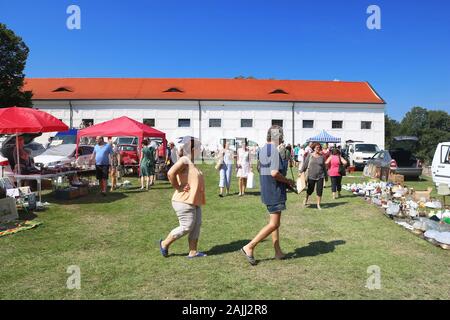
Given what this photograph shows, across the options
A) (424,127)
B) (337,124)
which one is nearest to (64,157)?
(337,124)

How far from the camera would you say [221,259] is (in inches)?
231

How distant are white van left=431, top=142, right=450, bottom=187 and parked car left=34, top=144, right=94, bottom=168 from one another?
45.6 ft

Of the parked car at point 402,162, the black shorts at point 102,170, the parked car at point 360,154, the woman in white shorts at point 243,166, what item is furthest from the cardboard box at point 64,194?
the parked car at point 360,154

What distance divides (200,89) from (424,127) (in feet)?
266

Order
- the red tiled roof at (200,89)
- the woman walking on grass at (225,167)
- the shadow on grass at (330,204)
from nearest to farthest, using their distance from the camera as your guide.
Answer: the shadow on grass at (330,204), the woman walking on grass at (225,167), the red tiled roof at (200,89)

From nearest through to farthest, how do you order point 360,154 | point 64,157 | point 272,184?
1. point 272,184
2. point 64,157
3. point 360,154

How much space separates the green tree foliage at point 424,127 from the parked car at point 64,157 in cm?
7994

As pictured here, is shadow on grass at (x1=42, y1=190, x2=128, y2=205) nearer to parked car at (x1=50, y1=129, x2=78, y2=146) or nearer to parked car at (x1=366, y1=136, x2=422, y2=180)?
parked car at (x1=366, y1=136, x2=422, y2=180)

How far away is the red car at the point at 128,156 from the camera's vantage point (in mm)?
18859

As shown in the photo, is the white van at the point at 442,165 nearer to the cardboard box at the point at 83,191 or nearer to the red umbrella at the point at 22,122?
the cardboard box at the point at 83,191

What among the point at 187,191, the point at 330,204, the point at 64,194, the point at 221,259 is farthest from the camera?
the point at 64,194

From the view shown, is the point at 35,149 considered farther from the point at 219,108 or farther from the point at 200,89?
the point at 200,89

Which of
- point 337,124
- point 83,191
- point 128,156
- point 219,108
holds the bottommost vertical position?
point 83,191
